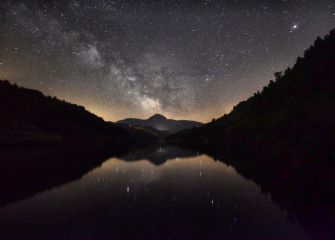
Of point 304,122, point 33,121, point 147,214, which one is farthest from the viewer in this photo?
point 33,121

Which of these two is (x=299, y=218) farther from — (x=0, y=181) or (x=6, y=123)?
(x=6, y=123)

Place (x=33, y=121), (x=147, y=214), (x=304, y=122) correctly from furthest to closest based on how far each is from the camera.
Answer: (x=33, y=121) < (x=304, y=122) < (x=147, y=214)

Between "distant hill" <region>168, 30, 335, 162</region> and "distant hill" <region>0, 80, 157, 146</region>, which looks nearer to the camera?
"distant hill" <region>168, 30, 335, 162</region>

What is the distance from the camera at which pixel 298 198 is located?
17.2 m

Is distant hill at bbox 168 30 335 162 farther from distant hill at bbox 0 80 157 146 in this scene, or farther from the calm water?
distant hill at bbox 0 80 157 146

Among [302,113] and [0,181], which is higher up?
[302,113]

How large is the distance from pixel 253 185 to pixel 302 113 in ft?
143

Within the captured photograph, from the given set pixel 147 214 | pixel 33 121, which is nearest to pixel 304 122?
pixel 147 214

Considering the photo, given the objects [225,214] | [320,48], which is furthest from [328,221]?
[320,48]

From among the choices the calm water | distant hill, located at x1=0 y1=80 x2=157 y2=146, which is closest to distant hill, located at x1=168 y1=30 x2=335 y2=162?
the calm water

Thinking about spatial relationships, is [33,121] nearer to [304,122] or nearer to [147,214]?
[304,122]

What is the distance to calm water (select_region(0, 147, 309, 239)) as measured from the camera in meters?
11.1

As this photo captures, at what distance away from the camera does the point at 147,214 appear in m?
14.0

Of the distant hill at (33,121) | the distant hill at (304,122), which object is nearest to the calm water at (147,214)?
the distant hill at (304,122)
